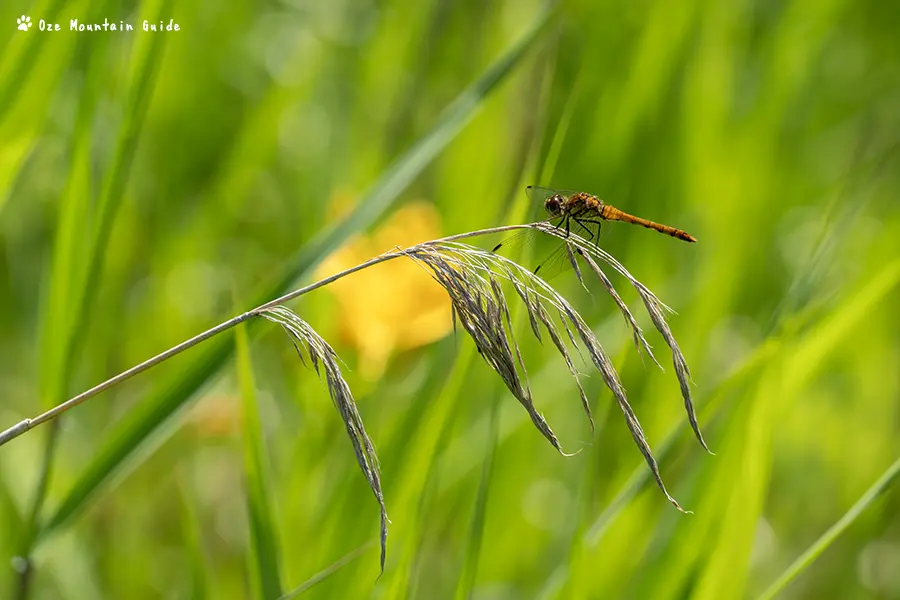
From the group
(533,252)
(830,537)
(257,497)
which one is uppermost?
(533,252)

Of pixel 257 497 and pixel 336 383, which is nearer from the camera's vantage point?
pixel 336 383

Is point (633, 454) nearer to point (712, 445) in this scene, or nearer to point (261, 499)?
point (712, 445)

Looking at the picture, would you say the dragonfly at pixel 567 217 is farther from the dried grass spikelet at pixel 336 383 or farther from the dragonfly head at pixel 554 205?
the dried grass spikelet at pixel 336 383

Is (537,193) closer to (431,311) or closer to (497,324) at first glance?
(497,324)

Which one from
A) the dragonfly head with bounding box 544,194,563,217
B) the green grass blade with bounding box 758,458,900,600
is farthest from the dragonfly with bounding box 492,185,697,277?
the green grass blade with bounding box 758,458,900,600

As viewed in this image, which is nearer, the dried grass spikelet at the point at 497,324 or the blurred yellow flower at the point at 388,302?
the dried grass spikelet at the point at 497,324

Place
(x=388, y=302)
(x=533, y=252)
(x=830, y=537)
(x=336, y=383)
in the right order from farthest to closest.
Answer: (x=388, y=302) → (x=533, y=252) → (x=830, y=537) → (x=336, y=383)

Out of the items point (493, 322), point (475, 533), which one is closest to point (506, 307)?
point (493, 322)

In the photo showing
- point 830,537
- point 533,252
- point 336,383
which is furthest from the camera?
point 533,252

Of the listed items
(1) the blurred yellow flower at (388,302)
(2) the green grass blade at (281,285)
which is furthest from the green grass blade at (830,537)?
(1) the blurred yellow flower at (388,302)
